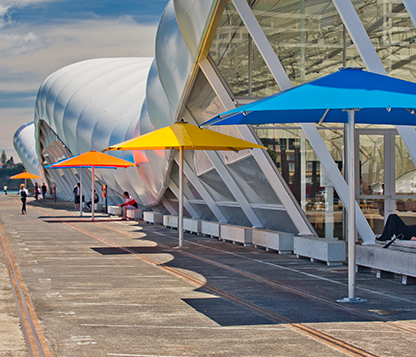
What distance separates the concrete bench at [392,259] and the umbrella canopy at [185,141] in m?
3.87

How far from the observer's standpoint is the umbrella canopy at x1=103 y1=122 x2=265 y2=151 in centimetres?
1352

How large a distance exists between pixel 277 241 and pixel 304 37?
4611 mm

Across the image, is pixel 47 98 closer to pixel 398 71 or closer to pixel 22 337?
pixel 398 71

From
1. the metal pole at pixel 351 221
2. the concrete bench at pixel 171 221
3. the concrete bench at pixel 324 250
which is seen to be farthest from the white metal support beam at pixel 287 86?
the concrete bench at pixel 171 221

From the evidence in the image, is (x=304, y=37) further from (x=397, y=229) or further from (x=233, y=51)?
(x=397, y=229)

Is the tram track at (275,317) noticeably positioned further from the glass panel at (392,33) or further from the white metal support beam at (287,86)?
the glass panel at (392,33)

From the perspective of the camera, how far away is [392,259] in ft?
32.0

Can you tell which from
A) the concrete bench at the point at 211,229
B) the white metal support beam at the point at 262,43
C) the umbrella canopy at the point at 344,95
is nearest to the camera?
the umbrella canopy at the point at 344,95

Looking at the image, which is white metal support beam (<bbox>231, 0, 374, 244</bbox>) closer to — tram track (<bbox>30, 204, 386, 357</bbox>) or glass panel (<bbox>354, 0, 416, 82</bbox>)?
glass panel (<bbox>354, 0, 416, 82</bbox>)

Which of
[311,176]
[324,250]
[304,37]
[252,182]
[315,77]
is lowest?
[324,250]

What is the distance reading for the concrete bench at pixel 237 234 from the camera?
15.1 meters

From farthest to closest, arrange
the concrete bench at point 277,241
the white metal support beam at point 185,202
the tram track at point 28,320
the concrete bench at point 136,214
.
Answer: the concrete bench at point 136,214 < the white metal support beam at point 185,202 < the concrete bench at point 277,241 < the tram track at point 28,320

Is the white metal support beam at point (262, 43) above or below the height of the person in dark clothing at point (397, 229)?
above

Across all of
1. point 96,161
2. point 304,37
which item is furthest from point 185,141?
point 96,161
